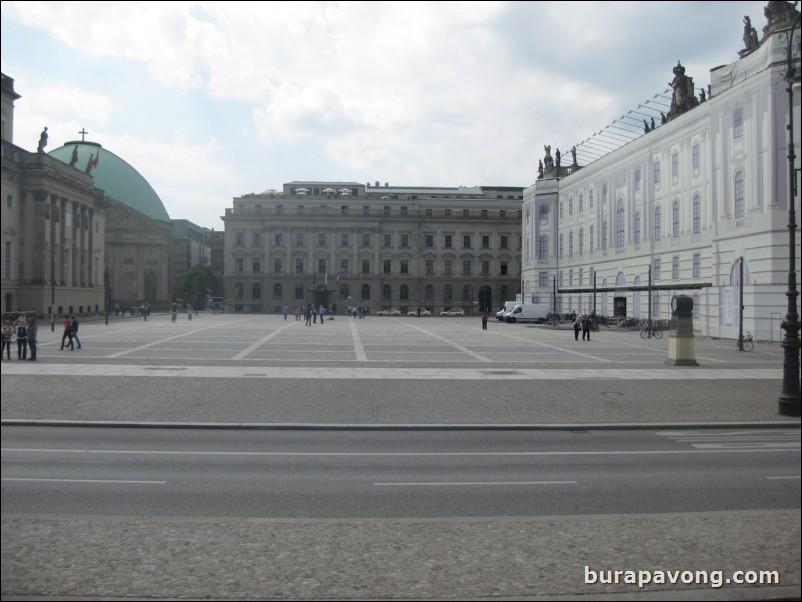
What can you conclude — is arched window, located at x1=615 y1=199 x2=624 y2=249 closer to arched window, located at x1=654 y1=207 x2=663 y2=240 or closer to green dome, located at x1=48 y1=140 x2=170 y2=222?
arched window, located at x1=654 y1=207 x2=663 y2=240

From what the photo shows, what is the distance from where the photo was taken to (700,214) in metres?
53.5

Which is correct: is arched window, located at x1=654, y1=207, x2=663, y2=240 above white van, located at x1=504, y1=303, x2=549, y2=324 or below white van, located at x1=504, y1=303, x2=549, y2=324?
above

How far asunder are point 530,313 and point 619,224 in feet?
57.1

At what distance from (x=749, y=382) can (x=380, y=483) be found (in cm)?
1864

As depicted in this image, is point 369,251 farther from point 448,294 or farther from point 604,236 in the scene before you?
point 604,236

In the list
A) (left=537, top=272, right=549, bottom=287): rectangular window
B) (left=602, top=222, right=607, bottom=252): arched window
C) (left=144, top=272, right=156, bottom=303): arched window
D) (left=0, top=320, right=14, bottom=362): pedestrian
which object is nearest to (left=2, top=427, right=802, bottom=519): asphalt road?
(left=0, top=320, right=14, bottom=362): pedestrian

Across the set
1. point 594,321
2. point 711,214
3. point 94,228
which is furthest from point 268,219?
point 711,214

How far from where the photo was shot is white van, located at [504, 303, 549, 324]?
82.2 meters

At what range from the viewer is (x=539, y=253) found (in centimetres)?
9144

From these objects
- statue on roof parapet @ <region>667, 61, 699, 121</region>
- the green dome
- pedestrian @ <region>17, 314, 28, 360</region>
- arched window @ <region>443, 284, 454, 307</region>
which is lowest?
pedestrian @ <region>17, 314, 28, 360</region>

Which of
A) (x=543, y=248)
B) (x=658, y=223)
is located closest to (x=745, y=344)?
(x=658, y=223)

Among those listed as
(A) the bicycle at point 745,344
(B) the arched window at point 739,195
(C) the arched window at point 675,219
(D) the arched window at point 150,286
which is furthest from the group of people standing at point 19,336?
(D) the arched window at point 150,286

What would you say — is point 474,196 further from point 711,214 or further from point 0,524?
point 0,524

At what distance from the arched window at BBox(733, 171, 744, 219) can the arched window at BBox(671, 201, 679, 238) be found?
400 inches
